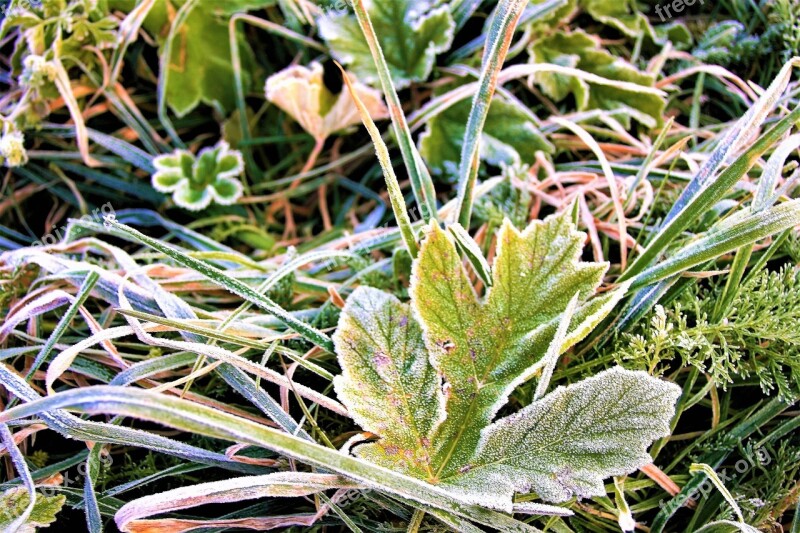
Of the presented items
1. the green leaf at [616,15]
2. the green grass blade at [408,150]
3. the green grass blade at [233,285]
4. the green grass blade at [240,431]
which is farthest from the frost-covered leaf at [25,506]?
the green leaf at [616,15]

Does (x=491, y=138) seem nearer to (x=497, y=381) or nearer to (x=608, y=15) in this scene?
(x=608, y=15)

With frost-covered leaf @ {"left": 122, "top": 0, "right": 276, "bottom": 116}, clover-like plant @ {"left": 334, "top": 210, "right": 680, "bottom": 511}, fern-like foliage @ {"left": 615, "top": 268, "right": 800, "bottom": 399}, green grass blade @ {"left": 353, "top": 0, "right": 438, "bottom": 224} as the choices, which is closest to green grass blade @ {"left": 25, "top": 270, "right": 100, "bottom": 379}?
clover-like plant @ {"left": 334, "top": 210, "right": 680, "bottom": 511}

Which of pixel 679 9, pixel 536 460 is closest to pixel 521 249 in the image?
pixel 536 460

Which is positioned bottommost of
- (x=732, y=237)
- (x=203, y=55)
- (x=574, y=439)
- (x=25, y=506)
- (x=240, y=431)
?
(x=25, y=506)

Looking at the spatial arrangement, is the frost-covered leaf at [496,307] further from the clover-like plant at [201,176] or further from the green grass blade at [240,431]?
the clover-like plant at [201,176]

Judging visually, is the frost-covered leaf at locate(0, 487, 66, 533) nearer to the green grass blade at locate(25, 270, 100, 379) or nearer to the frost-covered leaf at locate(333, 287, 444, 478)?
the green grass blade at locate(25, 270, 100, 379)

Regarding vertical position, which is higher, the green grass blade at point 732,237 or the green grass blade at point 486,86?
the green grass blade at point 486,86

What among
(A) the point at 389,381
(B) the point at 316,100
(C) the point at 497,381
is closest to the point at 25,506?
(A) the point at 389,381
